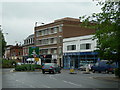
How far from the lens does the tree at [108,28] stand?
2291 centimetres

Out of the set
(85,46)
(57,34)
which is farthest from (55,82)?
(57,34)

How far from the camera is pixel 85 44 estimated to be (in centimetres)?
5750

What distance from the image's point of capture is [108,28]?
23.2 meters

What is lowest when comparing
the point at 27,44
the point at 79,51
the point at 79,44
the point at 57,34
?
the point at 79,51

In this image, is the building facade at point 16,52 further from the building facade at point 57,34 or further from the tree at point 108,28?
the tree at point 108,28

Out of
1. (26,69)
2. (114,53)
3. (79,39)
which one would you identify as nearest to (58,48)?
(79,39)

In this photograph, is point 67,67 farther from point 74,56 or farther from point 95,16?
point 95,16

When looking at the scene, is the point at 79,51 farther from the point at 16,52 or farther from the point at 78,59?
the point at 16,52

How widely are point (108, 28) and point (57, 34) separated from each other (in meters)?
47.2

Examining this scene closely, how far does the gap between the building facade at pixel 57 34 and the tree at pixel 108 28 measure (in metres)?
39.2

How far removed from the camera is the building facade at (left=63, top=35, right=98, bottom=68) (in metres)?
55.3

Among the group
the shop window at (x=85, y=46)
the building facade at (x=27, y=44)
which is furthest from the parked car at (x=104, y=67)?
the building facade at (x=27, y=44)

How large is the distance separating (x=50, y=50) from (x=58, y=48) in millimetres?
5114

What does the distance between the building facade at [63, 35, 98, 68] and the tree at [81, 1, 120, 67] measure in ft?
93.7
